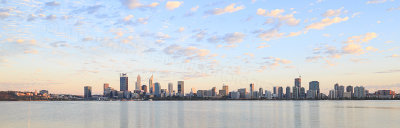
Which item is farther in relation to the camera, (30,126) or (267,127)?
(30,126)

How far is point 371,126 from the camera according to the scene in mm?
60281

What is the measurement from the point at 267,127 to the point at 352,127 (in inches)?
525

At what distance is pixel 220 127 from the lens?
2255 inches

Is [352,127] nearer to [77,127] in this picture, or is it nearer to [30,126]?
[77,127]

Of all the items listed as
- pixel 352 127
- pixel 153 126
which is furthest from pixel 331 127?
pixel 153 126

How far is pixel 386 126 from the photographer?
6003 cm

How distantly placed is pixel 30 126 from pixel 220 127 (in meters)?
32.3

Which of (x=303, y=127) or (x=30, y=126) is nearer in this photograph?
(x=303, y=127)

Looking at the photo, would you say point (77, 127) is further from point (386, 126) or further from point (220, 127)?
point (386, 126)

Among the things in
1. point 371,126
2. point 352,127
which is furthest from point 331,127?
point 371,126

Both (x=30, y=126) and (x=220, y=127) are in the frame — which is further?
(x=30, y=126)

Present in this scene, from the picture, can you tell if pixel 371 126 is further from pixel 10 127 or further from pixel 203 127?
pixel 10 127

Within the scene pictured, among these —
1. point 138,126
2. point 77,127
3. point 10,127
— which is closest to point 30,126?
point 10,127

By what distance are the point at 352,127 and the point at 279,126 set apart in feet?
36.8
